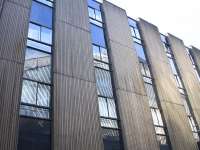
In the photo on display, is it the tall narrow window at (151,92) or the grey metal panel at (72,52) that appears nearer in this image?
the grey metal panel at (72,52)

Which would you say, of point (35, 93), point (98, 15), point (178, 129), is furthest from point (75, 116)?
point (98, 15)

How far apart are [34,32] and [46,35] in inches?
29.1

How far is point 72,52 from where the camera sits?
15203 mm

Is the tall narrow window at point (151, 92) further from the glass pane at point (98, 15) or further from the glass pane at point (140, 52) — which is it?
the glass pane at point (98, 15)

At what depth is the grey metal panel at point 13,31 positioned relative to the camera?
12.6 m

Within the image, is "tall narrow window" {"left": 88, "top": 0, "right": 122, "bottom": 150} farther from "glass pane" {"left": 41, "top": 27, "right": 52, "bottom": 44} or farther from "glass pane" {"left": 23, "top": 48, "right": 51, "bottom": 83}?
"glass pane" {"left": 23, "top": 48, "right": 51, "bottom": 83}

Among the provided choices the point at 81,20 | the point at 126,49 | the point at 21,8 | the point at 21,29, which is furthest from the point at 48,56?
the point at 126,49

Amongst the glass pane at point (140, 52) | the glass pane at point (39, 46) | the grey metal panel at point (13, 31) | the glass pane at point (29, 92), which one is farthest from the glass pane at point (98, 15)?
the glass pane at point (29, 92)

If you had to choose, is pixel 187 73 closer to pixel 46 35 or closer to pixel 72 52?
pixel 72 52

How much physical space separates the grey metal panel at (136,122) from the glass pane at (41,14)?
19.9 ft

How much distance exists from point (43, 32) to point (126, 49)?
6.68 meters

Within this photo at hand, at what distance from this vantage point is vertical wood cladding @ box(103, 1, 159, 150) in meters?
15.2

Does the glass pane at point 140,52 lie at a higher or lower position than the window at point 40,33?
higher

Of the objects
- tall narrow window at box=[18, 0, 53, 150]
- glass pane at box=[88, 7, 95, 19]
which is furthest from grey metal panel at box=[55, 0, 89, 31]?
glass pane at box=[88, 7, 95, 19]
